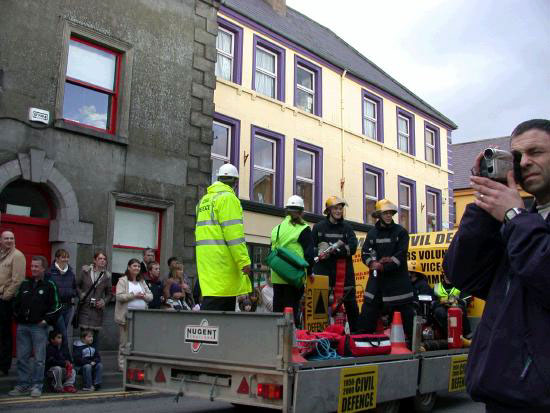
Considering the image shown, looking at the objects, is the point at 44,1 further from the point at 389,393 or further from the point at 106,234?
the point at 389,393

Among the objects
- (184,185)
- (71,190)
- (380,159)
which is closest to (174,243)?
(184,185)

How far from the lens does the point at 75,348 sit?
347 inches

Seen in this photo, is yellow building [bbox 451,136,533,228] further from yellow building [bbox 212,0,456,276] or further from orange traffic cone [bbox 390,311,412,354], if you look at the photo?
orange traffic cone [bbox 390,311,412,354]

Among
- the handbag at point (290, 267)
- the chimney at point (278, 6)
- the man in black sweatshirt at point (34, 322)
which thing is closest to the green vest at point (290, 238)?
the handbag at point (290, 267)

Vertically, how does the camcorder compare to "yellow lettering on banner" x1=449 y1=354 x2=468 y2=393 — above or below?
above

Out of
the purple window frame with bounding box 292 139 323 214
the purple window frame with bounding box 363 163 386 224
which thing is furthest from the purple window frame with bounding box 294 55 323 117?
the purple window frame with bounding box 363 163 386 224

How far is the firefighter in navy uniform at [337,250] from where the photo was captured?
8031 mm

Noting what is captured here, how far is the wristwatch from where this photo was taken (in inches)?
83.3

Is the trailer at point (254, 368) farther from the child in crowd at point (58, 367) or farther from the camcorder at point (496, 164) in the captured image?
the camcorder at point (496, 164)

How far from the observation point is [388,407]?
605 centimetres

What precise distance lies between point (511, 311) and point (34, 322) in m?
7.39

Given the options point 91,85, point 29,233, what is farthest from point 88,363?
point 91,85

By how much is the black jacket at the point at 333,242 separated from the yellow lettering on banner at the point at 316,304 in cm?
33

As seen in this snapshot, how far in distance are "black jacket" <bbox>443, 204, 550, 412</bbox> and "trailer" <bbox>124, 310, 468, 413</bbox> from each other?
8.76 feet
